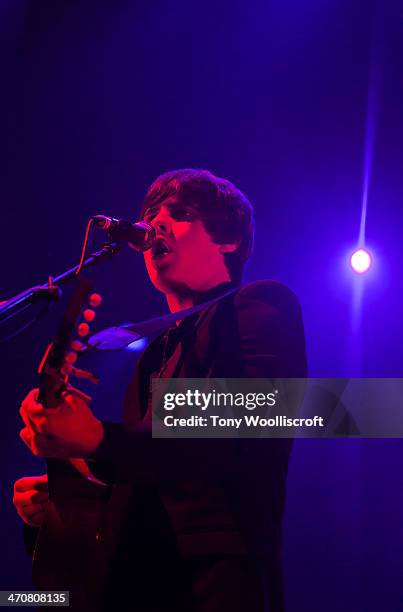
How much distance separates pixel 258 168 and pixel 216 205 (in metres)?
0.55

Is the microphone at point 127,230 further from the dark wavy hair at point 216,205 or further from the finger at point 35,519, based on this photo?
the finger at point 35,519

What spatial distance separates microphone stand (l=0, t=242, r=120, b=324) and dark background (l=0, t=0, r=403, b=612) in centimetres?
62

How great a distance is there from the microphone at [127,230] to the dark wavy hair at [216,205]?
1.47 ft

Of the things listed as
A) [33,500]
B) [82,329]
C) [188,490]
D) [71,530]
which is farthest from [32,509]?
[82,329]

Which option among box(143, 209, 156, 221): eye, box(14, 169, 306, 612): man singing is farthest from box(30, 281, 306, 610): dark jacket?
box(143, 209, 156, 221): eye

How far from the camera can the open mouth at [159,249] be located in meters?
2.05

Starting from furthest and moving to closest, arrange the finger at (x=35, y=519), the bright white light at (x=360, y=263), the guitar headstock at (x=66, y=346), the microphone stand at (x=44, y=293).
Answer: the bright white light at (x=360, y=263)
the finger at (x=35, y=519)
the microphone stand at (x=44, y=293)
the guitar headstock at (x=66, y=346)

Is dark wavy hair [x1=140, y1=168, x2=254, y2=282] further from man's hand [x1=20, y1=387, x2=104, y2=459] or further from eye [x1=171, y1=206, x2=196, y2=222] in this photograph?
man's hand [x1=20, y1=387, x2=104, y2=459]

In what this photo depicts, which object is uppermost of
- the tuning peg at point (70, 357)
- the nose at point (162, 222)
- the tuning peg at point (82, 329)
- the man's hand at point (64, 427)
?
the nose at point (162, 222)

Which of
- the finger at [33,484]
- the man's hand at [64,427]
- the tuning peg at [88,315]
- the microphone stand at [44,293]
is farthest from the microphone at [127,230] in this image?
the finger at [33,484]

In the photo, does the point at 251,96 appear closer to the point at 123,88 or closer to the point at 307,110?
the point at 307,110

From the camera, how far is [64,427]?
53.6 inches

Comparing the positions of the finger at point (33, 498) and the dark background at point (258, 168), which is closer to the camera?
the finger at point (33, 498)

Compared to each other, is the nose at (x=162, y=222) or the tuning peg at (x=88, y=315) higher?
the nose at (x=162, y=222)
